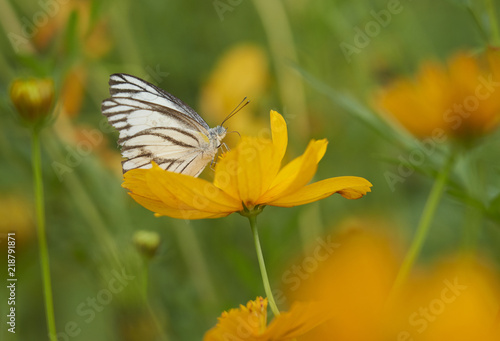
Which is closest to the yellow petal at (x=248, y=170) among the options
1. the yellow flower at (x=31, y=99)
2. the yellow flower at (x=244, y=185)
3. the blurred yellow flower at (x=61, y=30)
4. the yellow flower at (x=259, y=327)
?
the yellow flower at (x=244, y=185)

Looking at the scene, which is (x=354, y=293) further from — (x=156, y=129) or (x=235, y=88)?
(x=235, y=88)

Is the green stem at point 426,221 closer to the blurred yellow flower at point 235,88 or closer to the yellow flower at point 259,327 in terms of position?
the yellow flower at point 259,327

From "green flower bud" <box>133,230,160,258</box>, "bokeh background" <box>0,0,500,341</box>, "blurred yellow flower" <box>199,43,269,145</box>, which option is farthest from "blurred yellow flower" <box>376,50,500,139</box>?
"blurred yellow flower" <box>199,43,269,145</box>

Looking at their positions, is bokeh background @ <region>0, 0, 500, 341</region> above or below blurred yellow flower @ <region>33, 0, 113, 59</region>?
below

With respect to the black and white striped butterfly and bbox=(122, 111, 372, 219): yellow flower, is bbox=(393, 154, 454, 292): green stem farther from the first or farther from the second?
the black and white striped butterfly

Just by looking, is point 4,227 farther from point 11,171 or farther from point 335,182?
point 335,182

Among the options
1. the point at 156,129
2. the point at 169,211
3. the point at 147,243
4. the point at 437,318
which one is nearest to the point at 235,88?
the point at 156,129

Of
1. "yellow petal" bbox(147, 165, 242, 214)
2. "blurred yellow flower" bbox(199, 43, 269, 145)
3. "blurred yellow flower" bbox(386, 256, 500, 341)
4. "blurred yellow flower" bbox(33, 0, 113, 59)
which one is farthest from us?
"blurred yellow flower" bbox(199, 43, 269, 145)
